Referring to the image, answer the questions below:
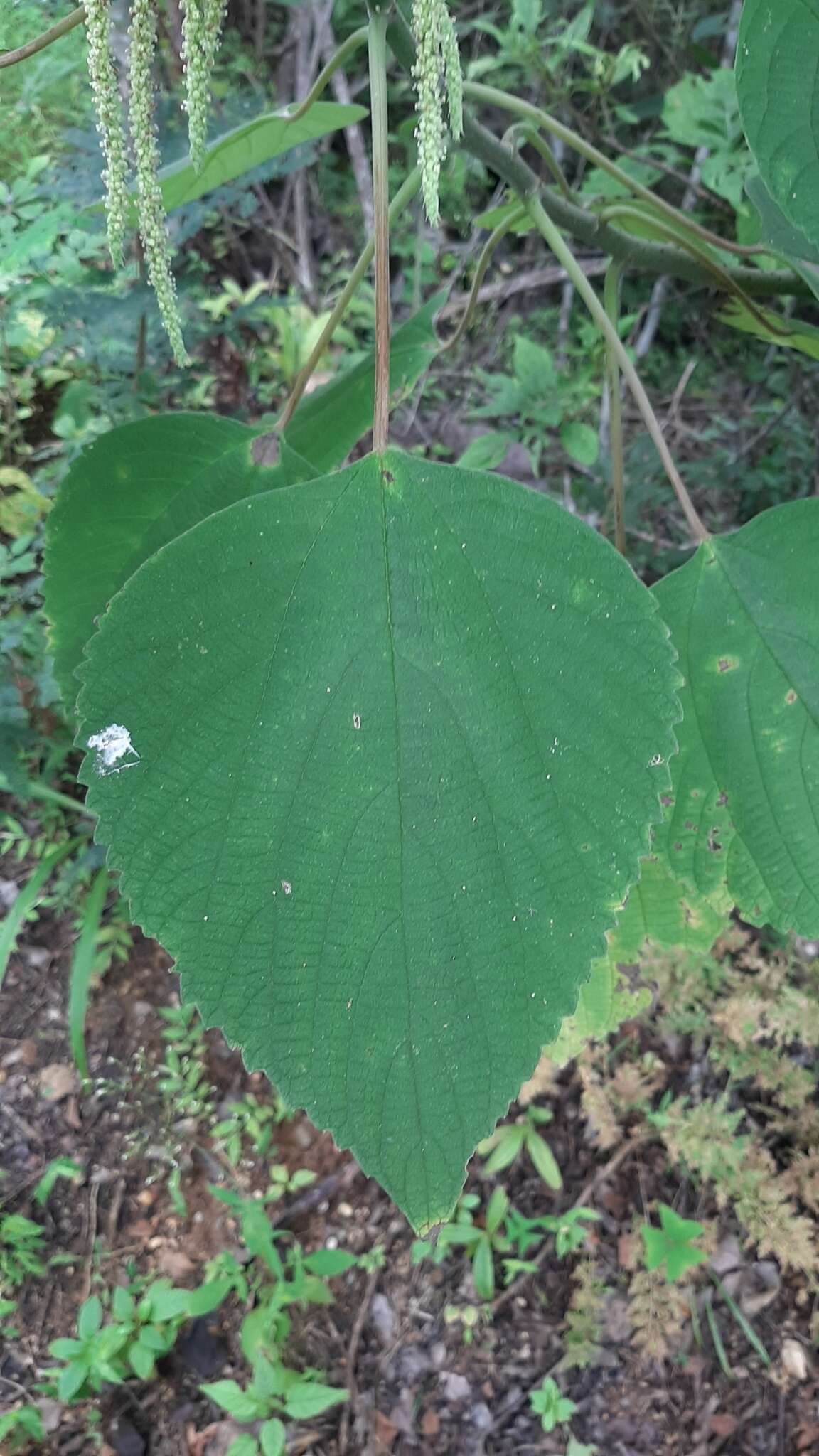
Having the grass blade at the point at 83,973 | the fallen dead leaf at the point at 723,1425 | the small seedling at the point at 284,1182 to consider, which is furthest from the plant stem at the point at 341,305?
the fallen dead leaf at the point at 723,1425

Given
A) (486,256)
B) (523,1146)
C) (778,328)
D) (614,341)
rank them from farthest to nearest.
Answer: (523,1146) < (778,328) < (486,256) < (614,341)

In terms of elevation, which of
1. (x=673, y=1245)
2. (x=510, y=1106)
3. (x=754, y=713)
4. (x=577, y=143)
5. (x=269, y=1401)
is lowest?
(x=269, y=1401)

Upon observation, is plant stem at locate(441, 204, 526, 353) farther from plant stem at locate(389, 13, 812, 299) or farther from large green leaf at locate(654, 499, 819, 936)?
large green leaf at locate(654, 499, 819, 936)

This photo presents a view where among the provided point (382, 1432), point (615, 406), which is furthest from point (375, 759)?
point (382, 1432)

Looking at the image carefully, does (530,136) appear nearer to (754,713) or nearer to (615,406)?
(615,406)

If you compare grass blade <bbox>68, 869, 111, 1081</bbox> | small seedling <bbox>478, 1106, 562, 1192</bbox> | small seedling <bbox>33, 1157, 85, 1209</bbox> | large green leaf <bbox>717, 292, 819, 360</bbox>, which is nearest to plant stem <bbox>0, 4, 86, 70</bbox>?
large green leaf <bbox>717, 292, 819, 360</bbox>
